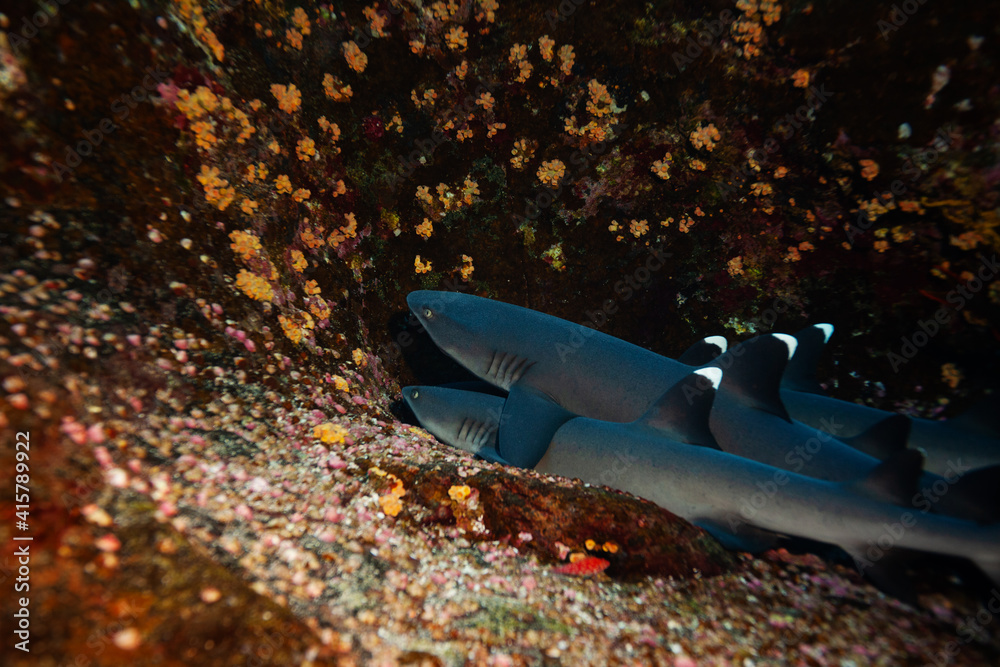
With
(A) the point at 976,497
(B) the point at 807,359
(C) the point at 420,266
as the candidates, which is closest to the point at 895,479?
(A) the point at 976,497

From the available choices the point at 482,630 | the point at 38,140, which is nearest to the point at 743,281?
the point at 482,630

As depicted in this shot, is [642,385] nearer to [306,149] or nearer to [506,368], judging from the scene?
[506,368]

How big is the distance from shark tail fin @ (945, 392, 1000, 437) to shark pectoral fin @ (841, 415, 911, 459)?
596mm

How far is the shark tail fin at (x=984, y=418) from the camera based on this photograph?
2.52 m

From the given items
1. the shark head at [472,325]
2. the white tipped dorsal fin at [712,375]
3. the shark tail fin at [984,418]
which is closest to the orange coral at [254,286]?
the shark head at [472,325]

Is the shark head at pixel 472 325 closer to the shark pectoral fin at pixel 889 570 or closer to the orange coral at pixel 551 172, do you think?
the orange coral at pixel 551 172

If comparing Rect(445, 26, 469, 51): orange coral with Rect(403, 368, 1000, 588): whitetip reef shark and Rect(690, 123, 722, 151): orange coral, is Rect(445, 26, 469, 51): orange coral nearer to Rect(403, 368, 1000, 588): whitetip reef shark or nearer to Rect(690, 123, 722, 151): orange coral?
Rect(690, 123, 722, 151): orange coral

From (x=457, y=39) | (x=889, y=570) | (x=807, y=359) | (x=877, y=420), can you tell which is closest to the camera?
(x=889, y=570)

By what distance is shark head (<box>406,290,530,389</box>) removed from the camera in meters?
2.94

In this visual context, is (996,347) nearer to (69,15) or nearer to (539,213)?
(539,213)

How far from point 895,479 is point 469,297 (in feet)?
8.04

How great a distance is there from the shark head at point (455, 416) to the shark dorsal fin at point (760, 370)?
60.3 inches

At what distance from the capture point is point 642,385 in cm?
275

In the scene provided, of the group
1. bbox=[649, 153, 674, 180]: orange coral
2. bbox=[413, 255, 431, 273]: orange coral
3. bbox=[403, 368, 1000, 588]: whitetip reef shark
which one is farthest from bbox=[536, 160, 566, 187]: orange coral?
bbox=[403, 368, 1000, 588]: whitetip reef shark
